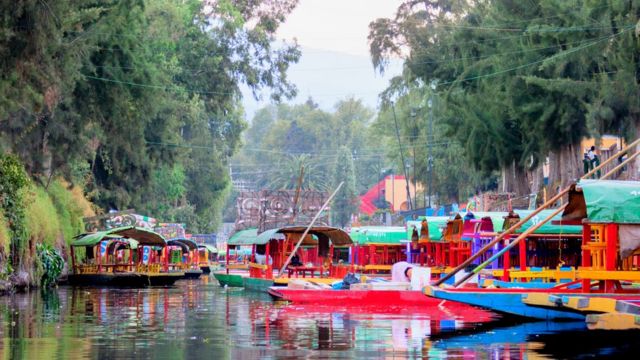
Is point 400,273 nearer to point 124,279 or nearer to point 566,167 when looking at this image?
point 566,167

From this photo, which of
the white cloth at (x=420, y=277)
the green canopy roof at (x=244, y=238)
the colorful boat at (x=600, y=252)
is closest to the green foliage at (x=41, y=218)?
the green canopy roof at (x=244, y=238)

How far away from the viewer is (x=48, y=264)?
42531 millimetres

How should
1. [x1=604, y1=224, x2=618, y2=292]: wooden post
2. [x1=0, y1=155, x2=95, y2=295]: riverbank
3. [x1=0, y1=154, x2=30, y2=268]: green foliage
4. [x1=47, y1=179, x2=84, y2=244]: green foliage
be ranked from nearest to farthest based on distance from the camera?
1. [x1=604, y1=224, x2=618, y2=292]: wooden post
2. [x1=0, y1=154, x2=30, y2=268]: green foliage
3. [x1=0, y1=155, x2=95, y2=295]: riverbank
4. [x1=47, y1=179, x2=84, y2=244]: green foliage


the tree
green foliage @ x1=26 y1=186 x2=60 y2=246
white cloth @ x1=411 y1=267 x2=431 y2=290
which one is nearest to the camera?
white cloth @ x1=411 y1=267 x2=431 y2=290

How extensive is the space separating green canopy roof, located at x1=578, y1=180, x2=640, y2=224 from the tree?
102111 mm

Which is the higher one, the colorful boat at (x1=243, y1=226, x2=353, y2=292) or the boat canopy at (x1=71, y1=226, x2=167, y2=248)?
the boat canopy at (x1=71, y1=226, x2=167, y2=248)

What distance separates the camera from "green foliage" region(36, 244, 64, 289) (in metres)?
41.6

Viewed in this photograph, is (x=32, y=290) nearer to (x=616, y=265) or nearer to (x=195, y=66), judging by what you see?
(x=616, y=265)

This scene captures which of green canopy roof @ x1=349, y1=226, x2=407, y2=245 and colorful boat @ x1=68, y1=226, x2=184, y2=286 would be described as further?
green canopy roof @ x1=349, y1=226, x2=407, y2=245

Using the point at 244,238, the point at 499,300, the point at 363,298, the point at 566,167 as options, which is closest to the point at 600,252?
the point at 499,300

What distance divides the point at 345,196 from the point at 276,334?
105500 millimetres

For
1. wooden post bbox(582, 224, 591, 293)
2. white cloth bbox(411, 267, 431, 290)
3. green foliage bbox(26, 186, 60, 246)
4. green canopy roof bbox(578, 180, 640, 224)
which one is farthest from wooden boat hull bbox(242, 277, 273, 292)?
green canopy roof bbox(578, 180, 640, 224)

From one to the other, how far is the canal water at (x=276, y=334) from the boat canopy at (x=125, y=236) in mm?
16260

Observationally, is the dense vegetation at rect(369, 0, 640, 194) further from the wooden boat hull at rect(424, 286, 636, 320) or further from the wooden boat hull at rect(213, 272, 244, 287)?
the wooden boat hull at rect(424, 286, 636, 320)
